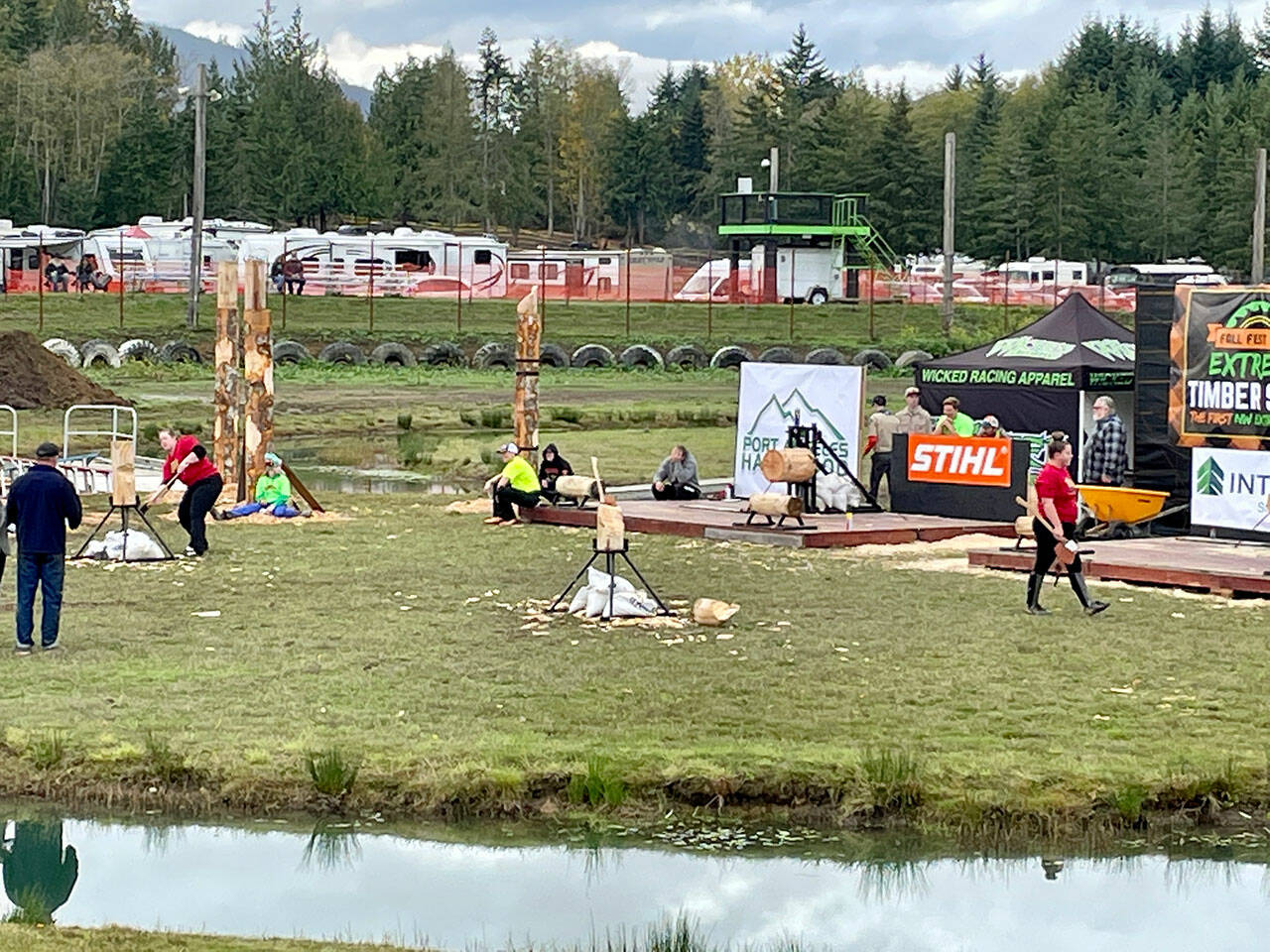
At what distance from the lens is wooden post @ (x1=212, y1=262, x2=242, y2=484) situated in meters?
27.3

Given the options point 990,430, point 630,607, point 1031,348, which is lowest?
point 630,607

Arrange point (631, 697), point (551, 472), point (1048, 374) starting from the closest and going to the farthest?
point (631, 697), point (551, 472), point (1048, 374)

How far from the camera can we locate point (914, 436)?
1041 inches

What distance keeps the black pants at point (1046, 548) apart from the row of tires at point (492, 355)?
34737 mm

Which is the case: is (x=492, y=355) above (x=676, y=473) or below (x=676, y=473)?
above

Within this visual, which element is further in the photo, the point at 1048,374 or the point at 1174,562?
the point at 1048,374

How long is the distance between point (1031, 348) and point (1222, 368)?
5054mm

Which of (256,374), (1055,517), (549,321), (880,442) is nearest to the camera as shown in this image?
(1055,517)

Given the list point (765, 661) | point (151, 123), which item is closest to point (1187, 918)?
point (765, 661)

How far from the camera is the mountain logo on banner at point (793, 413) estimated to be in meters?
26.4

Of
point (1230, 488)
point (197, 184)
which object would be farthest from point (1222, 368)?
point (197, 184)

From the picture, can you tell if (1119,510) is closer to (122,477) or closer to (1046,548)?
(1046,548)

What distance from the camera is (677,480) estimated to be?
27859 mm

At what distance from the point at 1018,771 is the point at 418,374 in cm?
4185
